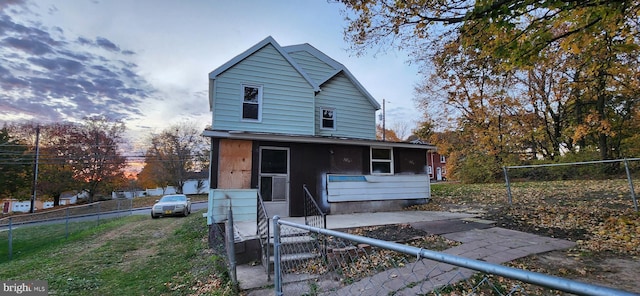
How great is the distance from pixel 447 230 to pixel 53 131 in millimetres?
35670

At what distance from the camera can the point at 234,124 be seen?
10.2 m

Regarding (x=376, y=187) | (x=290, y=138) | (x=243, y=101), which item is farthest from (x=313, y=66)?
(x=376, y=187)

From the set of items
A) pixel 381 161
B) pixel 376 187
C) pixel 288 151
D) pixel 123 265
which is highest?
pixel 288 151

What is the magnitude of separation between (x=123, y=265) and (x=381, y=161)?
838cm

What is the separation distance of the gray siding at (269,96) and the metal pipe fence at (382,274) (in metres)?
5.38

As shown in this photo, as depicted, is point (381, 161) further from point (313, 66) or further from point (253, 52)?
point (253, 52)

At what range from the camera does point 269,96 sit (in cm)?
1084

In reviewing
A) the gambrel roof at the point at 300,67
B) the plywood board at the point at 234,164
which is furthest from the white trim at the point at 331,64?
the plywood board at the point at 234,164

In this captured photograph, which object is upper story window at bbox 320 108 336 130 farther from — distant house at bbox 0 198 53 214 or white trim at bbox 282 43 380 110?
distant house at bbox 0 198 53 214

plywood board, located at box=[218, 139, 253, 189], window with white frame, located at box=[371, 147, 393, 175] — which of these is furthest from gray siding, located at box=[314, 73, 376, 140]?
plywood board, located at box=[218, 139, 253, 189]

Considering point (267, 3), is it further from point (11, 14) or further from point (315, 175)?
point (11, 14)

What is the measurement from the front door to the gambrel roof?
3.54 meters

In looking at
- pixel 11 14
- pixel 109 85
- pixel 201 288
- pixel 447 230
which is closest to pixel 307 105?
pixel 447 230

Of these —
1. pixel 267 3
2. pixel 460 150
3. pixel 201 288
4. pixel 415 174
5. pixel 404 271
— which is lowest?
pixel 201 288
